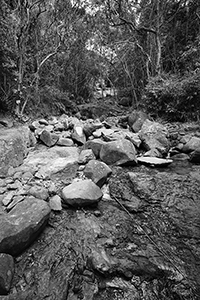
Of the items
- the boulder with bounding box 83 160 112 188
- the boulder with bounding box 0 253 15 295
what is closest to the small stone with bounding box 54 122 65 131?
the boulder with bounding box 83 160 112 188

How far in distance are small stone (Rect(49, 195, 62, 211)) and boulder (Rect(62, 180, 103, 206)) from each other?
79 mm

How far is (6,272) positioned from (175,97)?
5.34 m

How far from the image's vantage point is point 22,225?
1.60m

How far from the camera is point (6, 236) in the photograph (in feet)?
4.88

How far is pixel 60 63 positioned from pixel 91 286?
27.6 ft

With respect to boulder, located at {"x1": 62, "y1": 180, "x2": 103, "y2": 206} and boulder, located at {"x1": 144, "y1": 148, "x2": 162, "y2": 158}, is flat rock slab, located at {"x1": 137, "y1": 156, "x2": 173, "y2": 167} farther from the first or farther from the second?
boulder, located at {"x1": 62, "y1": 180, "x2": 103, "y2": 206}

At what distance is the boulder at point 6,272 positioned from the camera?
126 centimetres

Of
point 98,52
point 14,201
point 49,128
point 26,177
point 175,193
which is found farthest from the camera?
point 98,52

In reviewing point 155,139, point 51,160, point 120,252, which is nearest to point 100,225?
point 120,252

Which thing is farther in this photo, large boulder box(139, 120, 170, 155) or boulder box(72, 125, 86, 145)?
boulder box(72, 125, 86, 145)

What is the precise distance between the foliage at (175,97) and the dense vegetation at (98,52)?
2cm

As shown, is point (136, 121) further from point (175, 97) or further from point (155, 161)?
point (155, 161)

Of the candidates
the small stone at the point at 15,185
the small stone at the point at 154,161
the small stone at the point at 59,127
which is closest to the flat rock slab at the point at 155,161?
the small stone at the point at 154,161

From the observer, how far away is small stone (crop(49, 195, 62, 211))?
2036mm
